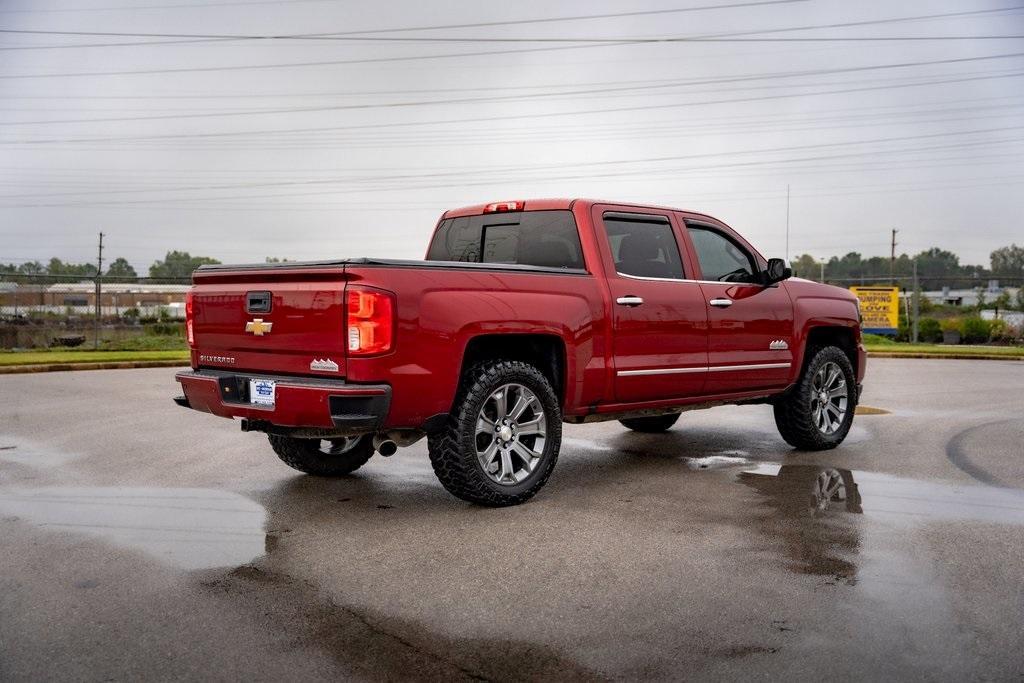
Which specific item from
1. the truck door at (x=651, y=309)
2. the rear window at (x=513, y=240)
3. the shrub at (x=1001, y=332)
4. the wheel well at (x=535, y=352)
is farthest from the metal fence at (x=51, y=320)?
the shrub at (x=1001, y=332)

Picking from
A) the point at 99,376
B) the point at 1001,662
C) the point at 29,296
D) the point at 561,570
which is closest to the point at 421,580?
the point at 561,570

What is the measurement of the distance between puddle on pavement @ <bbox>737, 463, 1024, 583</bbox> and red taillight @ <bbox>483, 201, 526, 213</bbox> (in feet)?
8.93

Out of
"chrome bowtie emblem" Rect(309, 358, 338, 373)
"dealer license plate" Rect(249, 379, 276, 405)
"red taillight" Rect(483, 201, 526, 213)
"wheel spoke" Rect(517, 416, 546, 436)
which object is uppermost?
"red taillight" Rect(483, 201, 526, 213)

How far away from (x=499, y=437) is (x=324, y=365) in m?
1.31

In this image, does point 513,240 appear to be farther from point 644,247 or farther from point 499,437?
point 499,437

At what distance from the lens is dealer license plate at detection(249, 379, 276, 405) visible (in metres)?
5.71

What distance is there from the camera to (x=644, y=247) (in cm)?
733

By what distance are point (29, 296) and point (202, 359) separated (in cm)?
2389

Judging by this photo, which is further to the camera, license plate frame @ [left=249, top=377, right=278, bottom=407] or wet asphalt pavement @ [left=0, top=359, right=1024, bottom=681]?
license plate frame @ [left=249, top=377, right=278, bottom=407]

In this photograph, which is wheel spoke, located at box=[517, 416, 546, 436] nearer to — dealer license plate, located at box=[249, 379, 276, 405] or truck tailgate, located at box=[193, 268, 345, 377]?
truck tailgate, located at box=[193, 268, 345, 377]

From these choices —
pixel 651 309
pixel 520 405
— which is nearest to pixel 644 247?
pixel 651 309

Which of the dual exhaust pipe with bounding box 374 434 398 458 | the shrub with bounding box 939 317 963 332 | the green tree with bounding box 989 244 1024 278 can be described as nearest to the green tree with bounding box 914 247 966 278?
the green tree with bounding box 989 244 1024 278

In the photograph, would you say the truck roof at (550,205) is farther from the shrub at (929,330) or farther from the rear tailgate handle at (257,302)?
the shrub at (929,330)

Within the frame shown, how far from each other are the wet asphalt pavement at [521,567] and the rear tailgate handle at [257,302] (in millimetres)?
1310
